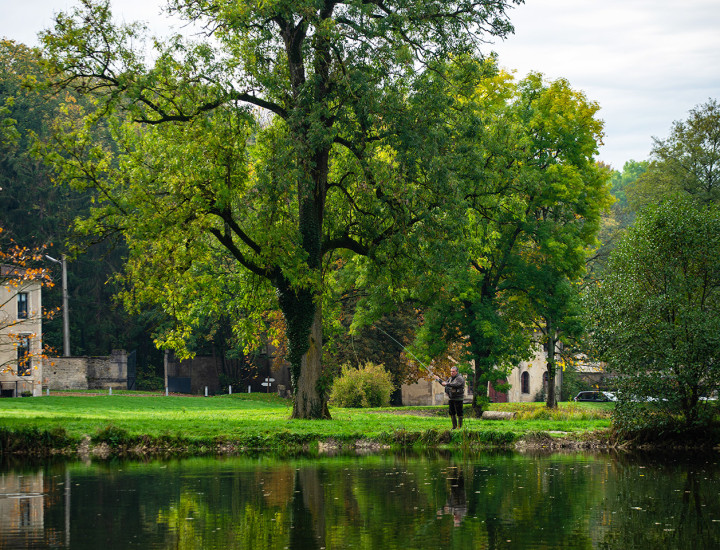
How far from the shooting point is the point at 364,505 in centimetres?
1207

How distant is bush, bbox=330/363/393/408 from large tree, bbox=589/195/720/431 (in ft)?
78.3

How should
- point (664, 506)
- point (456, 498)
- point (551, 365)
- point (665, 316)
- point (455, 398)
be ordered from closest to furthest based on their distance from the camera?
point (664, 506), point (456, 498), point (665, 316), point (455, 398), point (551, 365)

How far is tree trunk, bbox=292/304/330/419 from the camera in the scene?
28.7m

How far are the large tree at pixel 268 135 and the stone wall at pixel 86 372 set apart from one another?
3345cm

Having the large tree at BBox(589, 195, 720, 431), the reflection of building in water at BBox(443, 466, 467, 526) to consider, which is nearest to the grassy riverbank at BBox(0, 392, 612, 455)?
the large tree at BBox(589, 195, 720, 431)

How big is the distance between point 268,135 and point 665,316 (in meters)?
13.5

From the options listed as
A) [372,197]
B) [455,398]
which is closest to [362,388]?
[372,197]

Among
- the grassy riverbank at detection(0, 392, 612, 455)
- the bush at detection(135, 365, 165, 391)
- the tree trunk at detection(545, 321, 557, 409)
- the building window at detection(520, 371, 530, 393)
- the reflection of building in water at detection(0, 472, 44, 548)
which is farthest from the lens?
the bush at detection(135, 365, 165, 391)

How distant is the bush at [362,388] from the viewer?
4588cm

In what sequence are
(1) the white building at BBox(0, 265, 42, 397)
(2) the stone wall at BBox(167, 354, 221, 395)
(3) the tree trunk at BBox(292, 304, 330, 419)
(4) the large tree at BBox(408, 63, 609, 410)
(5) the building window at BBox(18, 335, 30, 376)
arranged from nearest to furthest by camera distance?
1. (5) the building window at BBox(18, 335, 30, 376)
2. (3) the tree trunk at BBox(292, 304, 330, 419)
3. (4) the large tree at BBox(408, 63, 609, 410)
4. (1) the white building at BBox(0, 265, 42, 397)
5. (2) the stone wall at BBox(167, 354, 221, 395)

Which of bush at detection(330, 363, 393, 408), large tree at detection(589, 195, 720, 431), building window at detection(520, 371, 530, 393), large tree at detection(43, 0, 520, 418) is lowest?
building window at detection(520, 371, 530, 393)

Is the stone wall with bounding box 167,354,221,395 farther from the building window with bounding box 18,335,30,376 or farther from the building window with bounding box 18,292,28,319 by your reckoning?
the building window with bounding box 18,335,30,376

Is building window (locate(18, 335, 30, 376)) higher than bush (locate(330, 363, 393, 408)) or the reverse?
higher

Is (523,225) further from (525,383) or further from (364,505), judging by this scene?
(525,383)
